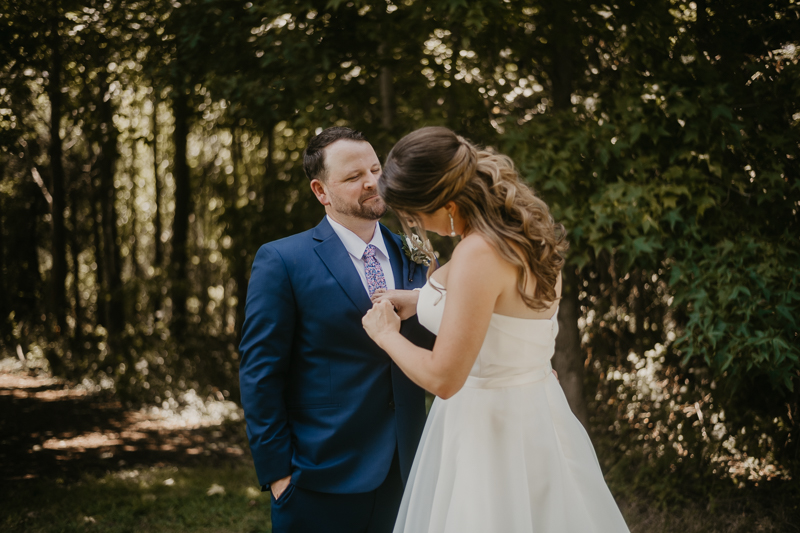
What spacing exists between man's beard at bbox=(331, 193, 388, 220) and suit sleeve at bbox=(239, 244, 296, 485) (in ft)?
1.12

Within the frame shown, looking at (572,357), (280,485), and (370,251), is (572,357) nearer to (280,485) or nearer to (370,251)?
(370,251)

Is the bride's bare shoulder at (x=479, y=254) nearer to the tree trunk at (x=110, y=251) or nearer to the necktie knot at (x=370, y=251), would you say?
the necktie knot at (x=370, y=251)

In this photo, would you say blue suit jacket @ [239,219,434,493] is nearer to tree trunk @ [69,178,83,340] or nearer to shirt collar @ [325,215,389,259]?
shirt collar @ [325,215,389,259]

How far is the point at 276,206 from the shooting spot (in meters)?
6.47

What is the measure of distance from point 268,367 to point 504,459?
873 millimetres

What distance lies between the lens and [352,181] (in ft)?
7.67

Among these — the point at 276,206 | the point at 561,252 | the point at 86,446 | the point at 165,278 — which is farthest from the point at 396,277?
the point at 165,278

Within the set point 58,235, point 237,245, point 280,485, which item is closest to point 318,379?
point 280,485

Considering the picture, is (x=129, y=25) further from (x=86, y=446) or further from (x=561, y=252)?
(x=561, y=252)

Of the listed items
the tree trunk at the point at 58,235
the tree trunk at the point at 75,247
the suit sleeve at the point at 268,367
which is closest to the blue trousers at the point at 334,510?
the suit sleeve at the point at 268,367

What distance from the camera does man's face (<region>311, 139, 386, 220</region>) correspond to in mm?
2332

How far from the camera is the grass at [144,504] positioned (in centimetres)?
Result: 443

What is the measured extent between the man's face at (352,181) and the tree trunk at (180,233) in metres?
6.96

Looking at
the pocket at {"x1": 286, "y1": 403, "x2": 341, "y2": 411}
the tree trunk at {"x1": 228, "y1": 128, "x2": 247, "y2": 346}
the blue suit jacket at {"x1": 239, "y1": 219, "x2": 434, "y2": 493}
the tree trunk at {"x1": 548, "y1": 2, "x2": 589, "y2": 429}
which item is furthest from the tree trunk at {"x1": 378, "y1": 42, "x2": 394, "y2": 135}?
the pocket at {"x1": 286, "y1": 403, "x2": 341, "y2": 411}
